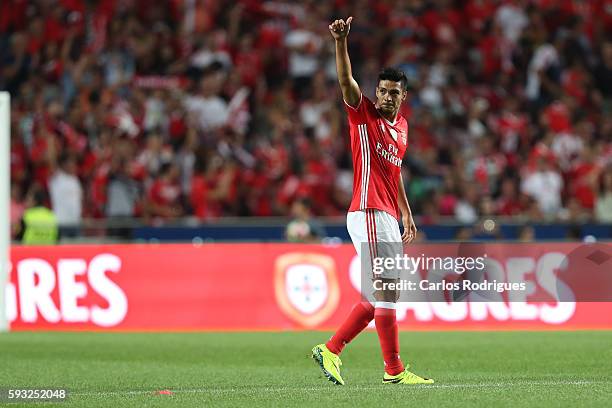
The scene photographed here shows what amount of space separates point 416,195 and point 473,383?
1014 centimetres

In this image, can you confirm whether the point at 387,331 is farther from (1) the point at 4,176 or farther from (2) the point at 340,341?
(1) the point at 4,176

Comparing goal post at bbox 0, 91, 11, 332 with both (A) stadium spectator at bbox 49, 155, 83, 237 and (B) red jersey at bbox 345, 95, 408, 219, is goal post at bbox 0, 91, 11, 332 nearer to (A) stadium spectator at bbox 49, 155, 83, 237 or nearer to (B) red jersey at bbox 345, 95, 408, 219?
(A) stadium spectator at bbox 49, 155, 83, 237

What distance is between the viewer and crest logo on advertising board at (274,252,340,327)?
16.1 m

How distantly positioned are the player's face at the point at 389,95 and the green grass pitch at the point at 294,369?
198 centimetres

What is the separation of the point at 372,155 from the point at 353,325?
1.26 m

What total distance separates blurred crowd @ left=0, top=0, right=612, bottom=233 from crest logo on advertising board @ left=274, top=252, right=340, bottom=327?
2.82m

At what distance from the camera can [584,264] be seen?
15.4 m

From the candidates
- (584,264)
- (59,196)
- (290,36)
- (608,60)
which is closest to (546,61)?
(608,60)

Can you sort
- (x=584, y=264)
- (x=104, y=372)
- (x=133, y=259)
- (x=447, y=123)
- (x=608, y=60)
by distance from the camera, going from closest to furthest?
1. (x=104, y=372)
2. (x=584, y=264)
3. (x=133, y=259)
4. (x=447, y=123)
5. (x=608, y=60)

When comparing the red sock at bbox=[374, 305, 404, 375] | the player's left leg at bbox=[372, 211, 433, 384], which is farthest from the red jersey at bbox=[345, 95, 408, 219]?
the red sock at bbox=[374, 305, 404, 375]

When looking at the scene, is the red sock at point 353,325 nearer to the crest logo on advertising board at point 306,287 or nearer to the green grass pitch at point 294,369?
the green grass pitch at point 294,369

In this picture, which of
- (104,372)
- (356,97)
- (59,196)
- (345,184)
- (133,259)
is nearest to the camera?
(356,97)

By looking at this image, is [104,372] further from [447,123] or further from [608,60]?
[608,60]

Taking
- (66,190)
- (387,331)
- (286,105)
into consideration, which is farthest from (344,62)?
(286,105)
